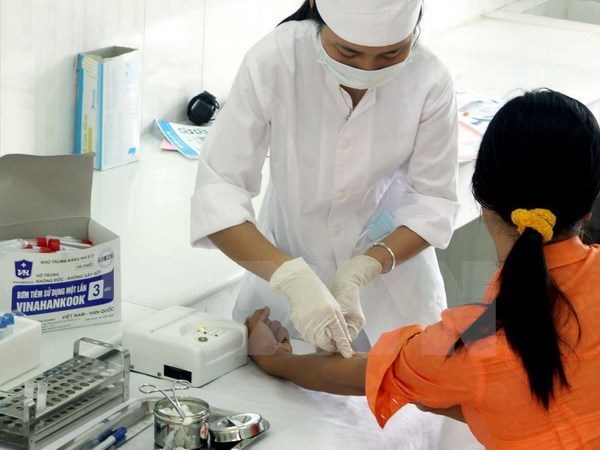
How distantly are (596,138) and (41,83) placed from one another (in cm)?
136

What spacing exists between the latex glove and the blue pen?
0.38 m

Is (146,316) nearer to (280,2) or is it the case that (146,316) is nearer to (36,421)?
(36,421)

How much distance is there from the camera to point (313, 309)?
4.73ft

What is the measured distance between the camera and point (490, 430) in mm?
1261

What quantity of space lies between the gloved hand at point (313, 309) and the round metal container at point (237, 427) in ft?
0.54

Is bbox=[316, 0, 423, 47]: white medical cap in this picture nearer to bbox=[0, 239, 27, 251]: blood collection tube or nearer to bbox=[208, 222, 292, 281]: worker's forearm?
bbox=[208, 222, 292, 281]: worker's forearm

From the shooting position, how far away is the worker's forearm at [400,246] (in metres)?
1.63

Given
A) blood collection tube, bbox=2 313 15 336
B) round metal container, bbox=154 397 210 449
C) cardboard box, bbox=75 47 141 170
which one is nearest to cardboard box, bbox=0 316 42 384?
blood collection tube, bbox=2 313 15 336

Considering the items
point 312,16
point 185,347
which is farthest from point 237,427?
point 312,16

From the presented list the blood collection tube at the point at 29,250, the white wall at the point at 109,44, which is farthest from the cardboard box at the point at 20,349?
the white wall at the point at 109,44

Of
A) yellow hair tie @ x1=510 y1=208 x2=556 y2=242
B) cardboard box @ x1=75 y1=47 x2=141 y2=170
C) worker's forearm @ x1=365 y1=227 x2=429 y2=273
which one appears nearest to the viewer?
yellow hair tie @ x1=510 y1=208 x2=556 y2=242

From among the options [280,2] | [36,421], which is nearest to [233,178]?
[36,421]

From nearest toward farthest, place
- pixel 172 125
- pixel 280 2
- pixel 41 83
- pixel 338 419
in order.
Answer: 1. pixel 338 419
2. pixel 41 83
3. pixel 172 125
4. pixel 280 2

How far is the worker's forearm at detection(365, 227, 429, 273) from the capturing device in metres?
1.63
